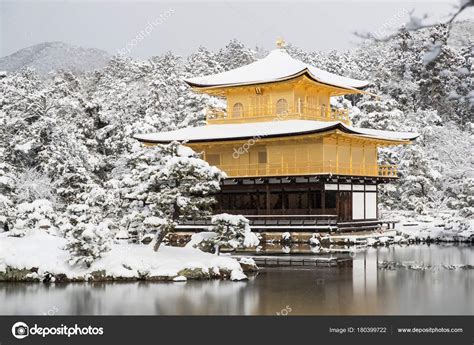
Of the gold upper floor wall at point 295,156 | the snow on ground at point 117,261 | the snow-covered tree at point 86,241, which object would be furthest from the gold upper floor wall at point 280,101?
the snow-covered tree at point 86,241

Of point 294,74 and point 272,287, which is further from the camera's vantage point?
point 294,74

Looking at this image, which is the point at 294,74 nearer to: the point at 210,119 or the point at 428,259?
the point at 210,119

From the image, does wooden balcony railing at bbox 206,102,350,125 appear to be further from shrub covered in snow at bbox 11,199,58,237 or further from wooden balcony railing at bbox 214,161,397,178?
shrub covered in snow at bbox 11,199,58,237

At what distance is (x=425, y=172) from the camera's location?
4859 cm

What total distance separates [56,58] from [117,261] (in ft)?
305

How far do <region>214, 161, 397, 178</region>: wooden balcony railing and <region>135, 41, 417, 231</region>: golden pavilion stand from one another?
6cm

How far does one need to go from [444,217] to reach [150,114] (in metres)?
23.0

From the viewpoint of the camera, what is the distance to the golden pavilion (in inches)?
1473

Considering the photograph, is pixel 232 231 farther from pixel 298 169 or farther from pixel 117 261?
pixel 298 169

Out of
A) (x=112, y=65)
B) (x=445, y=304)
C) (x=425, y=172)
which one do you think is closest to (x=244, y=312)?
(x=445, y=304)

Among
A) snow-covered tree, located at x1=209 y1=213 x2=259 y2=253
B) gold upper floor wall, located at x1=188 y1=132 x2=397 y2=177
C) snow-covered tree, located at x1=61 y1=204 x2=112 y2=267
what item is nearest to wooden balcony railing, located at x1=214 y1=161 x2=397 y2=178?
gold upper floor wall, located at x1=188 y1=132 x2=397 y2=177

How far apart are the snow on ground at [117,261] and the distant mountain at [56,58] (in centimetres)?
7389

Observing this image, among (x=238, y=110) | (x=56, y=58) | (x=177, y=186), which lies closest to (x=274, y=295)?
(x=177, y=186)
